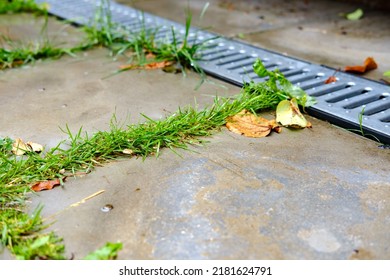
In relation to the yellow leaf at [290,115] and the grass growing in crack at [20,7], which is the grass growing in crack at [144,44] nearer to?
the yellow leaf at [290,115]

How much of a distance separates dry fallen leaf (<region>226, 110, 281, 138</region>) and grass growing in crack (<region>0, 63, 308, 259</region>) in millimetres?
32

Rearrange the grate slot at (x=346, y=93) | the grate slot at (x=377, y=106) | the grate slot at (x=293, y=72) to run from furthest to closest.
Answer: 1. the grate slot at (x=293, y=72)
2. the grate slot at (x=346, y=93)
3. the grate slot at (x=377, y=106)

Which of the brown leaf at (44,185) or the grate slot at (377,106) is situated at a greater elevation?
the grate slot at (377,106)

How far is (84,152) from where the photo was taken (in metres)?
1.89

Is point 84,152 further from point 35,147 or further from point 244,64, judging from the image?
point 244,64

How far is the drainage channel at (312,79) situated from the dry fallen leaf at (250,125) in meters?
0.25

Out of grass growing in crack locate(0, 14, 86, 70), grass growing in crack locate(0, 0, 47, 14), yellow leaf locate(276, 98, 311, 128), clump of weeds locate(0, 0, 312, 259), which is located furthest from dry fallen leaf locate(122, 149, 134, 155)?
grass growing in crack locate(0, 0, 47, 14)

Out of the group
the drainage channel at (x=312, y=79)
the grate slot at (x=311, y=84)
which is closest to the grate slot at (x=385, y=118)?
the drainage channel at (x=312, y=79)

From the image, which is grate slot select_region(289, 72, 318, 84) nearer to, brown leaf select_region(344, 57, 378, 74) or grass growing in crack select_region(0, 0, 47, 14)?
brown leaf select_region(344, 57, 378, 74)

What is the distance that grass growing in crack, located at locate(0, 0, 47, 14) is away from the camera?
13.1ft

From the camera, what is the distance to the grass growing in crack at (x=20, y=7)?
3996 millimetres

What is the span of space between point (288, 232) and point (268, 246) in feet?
0.29

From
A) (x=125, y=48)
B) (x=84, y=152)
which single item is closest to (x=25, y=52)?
(x=125, y=48)
